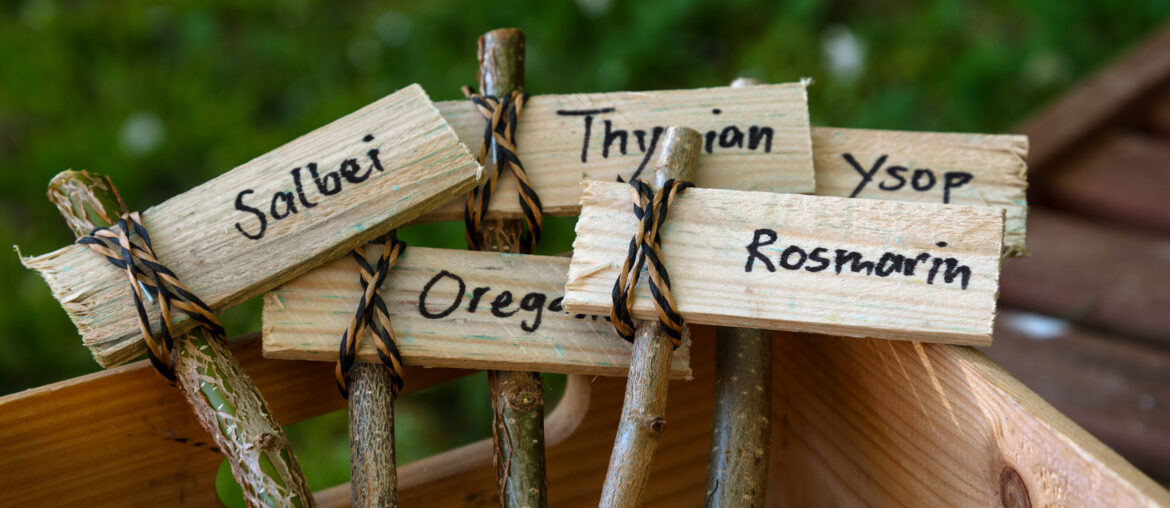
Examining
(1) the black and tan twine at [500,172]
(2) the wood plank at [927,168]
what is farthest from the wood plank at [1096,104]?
(1) the black and tan twine at [500,172]

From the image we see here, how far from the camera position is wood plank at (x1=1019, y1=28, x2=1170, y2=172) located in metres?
1.88

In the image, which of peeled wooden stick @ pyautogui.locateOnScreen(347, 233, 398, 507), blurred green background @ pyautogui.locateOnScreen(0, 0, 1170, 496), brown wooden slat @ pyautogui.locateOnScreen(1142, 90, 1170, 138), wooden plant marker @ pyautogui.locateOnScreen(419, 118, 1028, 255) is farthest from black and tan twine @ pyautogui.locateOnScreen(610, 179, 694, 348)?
brown wooden slat @ pyautogui.locateOnScreen(1142, 90, 1170, 138)

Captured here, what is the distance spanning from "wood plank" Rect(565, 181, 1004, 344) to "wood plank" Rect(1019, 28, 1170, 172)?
3.93ft

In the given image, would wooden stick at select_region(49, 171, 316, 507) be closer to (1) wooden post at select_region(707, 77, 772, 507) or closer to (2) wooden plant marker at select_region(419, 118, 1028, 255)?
Answer: (2) wooden plant marker at select_region(419, 118, 1028, 255)

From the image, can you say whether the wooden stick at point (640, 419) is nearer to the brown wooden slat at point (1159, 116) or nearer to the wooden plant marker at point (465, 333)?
the wooden plant marker at point (465, 333)

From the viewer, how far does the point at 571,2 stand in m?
2.40

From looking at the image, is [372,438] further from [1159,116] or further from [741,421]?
[1159,116]

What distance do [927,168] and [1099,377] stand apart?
80cm

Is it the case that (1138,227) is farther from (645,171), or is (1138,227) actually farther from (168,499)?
(168,499)

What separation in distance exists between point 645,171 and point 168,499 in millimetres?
615

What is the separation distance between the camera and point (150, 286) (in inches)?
32.4

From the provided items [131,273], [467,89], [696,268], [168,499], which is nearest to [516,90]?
[467,89]

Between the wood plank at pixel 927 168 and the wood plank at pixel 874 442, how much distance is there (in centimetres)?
17

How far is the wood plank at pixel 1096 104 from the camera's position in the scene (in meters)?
1.88
